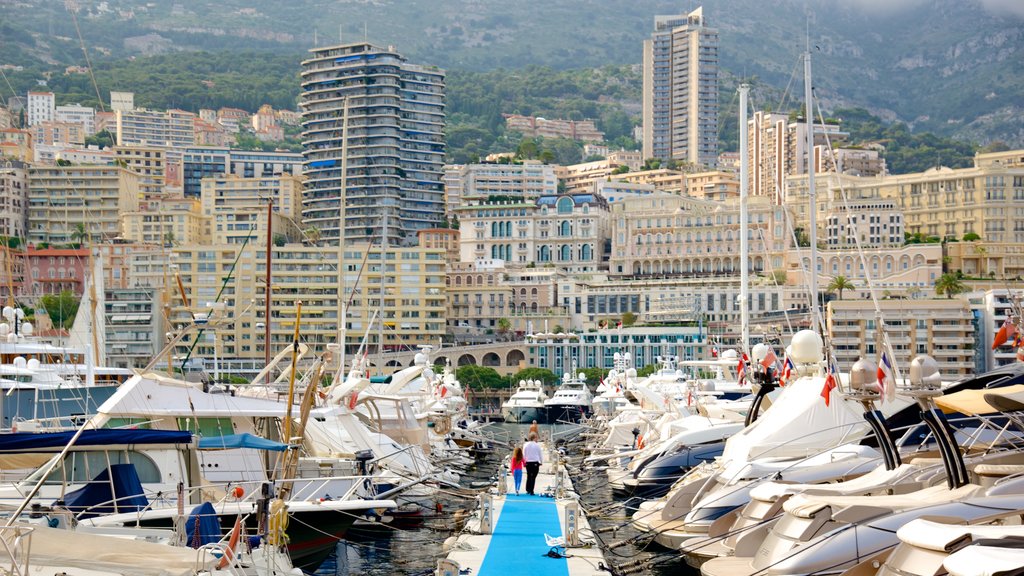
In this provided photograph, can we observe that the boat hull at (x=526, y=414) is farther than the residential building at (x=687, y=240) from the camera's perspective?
No

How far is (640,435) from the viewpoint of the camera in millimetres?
41281

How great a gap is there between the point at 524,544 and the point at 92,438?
697 cm

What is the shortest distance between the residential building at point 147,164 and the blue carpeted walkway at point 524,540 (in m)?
150

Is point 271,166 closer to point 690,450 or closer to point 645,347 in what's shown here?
point 645,347

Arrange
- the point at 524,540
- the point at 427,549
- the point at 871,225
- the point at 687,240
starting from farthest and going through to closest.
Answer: the point at 687,240 → the point at 871,225 → the point at 427,549 → the point at 524,540

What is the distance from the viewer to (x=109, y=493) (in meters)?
19.5

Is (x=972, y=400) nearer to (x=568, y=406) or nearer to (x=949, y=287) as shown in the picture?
(x=568, y=406)

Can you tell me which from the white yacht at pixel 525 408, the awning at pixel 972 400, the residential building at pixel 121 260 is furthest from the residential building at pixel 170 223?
the awning at pixel 972 400

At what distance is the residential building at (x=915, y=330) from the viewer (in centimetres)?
9388

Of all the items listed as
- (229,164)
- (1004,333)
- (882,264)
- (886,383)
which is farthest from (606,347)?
(886,383)

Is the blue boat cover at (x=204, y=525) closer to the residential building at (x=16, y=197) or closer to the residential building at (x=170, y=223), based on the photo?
the residential building at (x=16, y=197)

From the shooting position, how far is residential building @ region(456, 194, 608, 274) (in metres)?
161

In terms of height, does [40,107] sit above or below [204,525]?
above

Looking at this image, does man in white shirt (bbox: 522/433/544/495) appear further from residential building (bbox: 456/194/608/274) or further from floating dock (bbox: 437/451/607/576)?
residential building (bbox: 456/194/608/274)
